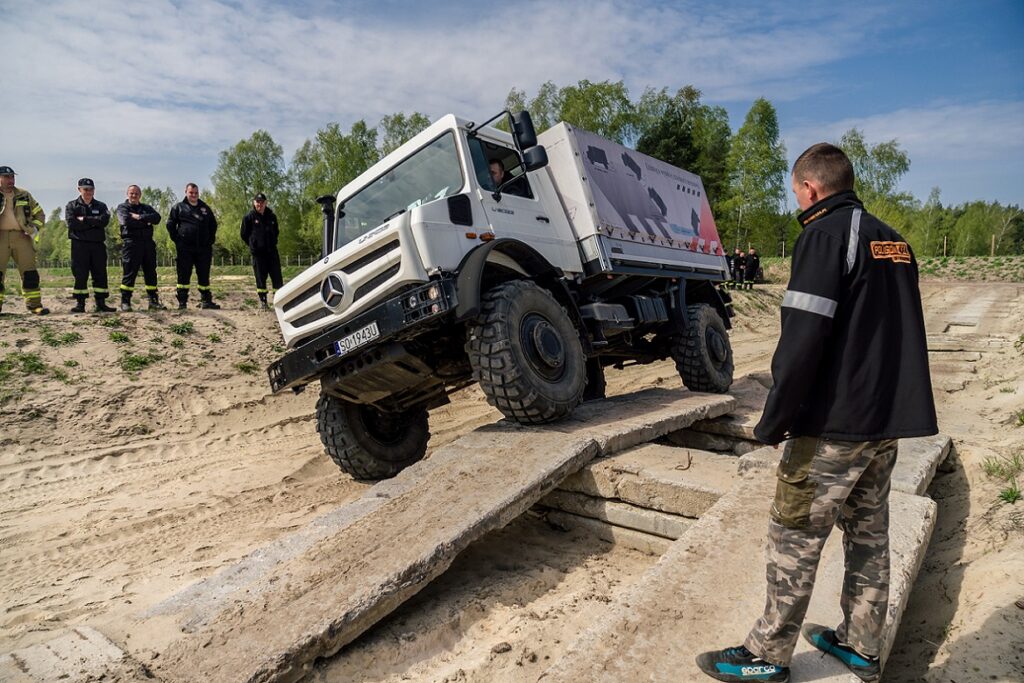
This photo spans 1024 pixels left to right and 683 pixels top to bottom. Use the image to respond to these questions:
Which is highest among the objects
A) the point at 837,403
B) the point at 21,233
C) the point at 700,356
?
the point at 21,233

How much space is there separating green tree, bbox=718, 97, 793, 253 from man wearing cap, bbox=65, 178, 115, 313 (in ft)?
104

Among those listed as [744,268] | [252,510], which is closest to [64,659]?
[252,510]

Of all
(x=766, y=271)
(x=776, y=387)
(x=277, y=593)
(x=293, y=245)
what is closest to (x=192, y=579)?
(x=277, y=593)

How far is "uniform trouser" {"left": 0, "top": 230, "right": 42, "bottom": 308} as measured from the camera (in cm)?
859

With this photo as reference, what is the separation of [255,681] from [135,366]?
6640 millimetres

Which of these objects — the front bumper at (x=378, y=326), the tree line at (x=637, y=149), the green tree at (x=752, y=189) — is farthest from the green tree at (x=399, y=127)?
the front bumper at (x=378, y=326)

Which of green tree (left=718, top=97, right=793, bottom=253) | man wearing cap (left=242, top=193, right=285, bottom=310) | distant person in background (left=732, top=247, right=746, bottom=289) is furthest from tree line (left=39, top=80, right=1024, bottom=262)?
man wearing cap (left=242, top=193, right=285, bottom=310)

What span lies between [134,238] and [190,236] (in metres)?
0.82

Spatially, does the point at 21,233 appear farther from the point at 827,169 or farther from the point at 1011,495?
the point at 1011,495

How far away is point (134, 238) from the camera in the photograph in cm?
945

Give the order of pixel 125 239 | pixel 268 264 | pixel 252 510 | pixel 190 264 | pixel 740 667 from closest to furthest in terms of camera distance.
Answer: pixel 740 667 < pixel 252 510 < pixel 125 239 < pixel 190 264 < pixel 268 264

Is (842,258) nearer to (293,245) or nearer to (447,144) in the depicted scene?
(447,144)

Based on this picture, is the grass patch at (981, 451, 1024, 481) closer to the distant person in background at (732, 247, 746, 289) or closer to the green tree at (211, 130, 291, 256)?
the distant person in background at (732, 247, 746, 289)

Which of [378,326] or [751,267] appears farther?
[751,267]
